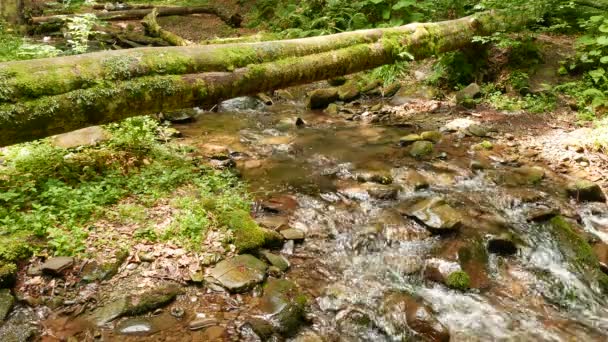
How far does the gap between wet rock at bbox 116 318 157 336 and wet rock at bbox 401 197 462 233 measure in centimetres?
339

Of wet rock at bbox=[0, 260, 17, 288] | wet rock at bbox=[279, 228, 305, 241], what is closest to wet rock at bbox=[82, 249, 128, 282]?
wet rock at bbox=[0, 260, 17, 288]

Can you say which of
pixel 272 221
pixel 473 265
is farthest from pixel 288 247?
pixel 473 265

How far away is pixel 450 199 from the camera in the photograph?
605cm

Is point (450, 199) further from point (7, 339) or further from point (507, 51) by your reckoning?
point (507, 51)

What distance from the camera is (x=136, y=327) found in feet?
11.6

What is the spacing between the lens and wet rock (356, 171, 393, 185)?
6430mm

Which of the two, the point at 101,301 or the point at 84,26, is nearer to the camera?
the point at 101,301

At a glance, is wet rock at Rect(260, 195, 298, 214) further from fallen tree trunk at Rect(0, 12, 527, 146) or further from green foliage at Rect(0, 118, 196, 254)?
fallen tree trunk at Rect(0, 12, 527, 146)

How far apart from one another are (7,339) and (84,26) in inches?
187

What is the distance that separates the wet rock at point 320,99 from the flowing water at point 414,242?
2519 millimetres

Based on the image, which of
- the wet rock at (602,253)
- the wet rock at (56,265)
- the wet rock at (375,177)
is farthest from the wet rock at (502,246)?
the wet rock at (56,265)

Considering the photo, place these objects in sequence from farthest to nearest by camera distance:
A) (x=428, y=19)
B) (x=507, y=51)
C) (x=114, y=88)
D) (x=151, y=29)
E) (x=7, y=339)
A: (x=151, y=29) → (x=428, y=19) → (x=507, y=51) → (x=114, y=88) → (x=7, y=339)

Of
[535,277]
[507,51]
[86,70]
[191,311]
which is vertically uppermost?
[86,70]

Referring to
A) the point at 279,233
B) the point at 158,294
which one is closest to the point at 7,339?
the point at 158,294
